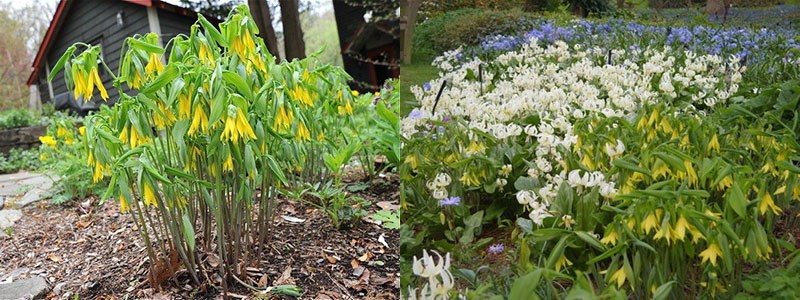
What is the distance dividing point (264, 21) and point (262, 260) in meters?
0.90

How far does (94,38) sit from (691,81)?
303cm

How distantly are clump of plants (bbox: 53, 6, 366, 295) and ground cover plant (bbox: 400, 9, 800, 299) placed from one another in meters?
0.42

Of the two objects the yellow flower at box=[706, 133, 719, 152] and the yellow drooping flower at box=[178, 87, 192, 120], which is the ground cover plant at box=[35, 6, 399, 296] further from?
the yellow flower at box=[706, 133, 719, 152]

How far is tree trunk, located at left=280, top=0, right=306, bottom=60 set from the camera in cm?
220

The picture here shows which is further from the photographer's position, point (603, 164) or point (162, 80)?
point (162, 80)

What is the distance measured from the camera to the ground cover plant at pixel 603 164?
29.2 inches

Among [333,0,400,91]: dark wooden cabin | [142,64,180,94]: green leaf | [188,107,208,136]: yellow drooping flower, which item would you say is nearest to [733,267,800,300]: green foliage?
[333,0,400,91]: dark wooden cabin

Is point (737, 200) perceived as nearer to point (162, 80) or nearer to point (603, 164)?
point (603, 164)

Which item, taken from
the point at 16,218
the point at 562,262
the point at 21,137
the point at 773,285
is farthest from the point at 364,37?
the point at 21,137

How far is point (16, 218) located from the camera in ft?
8.57

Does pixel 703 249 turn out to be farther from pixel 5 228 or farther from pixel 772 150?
pixel 5 228

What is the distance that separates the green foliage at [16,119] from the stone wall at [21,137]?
0.05 m

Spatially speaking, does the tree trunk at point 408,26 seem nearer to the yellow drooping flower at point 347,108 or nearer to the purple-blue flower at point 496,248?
the purple-blue flower at point 496,248

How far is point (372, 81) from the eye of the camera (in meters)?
2.57
